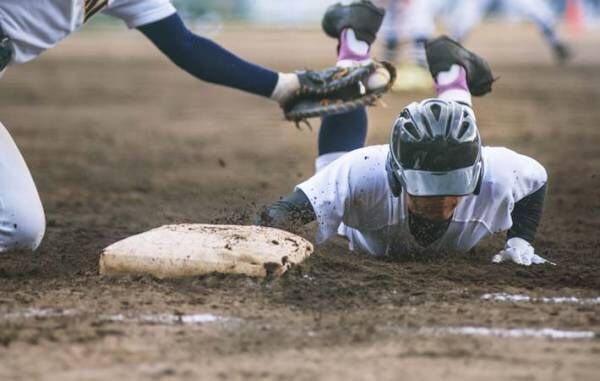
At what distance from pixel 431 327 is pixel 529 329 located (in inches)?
13.9

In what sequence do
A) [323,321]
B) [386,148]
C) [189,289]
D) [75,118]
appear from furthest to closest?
[75,118]
[386,148]
[189,289]
[323,321]

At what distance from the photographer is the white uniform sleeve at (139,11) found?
20.2 feet

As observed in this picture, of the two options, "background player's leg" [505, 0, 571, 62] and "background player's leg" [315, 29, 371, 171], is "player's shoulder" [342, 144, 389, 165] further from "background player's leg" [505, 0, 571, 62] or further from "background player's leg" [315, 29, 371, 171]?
"background player's leg" [505, 0, 571, 62]

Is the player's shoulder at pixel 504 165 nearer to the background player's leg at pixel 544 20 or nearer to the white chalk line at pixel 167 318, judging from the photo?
the white chalk line at pixel 167 318

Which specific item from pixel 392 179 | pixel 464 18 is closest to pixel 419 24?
pixel 464 18

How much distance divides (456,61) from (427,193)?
4.33 ft

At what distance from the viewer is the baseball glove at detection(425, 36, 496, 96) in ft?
20.6

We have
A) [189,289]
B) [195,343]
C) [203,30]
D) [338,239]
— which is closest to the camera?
[195,343]

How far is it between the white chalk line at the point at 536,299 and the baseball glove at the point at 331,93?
1.92m

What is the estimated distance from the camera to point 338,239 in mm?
6676

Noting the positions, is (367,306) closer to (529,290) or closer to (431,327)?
(431,327)

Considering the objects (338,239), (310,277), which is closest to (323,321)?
(310,277)

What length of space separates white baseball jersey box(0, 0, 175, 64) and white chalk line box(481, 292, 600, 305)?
2.40 meters

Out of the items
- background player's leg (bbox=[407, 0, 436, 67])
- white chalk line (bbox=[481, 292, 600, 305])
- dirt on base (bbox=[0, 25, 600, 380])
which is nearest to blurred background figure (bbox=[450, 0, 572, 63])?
background player's leg (bbox=[407, 0, 436, 67])
